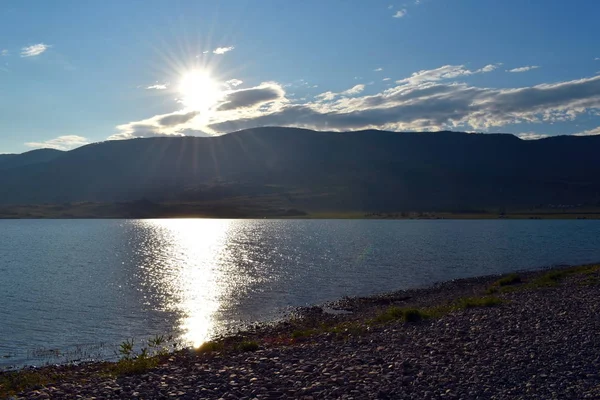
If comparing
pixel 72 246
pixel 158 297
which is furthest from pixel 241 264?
pixel 72 246

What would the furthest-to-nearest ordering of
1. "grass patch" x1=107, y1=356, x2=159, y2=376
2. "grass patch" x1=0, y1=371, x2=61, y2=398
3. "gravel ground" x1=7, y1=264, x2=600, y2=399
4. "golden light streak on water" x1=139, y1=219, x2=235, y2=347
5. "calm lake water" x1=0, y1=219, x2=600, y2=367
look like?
"golden light streak on water" x1=139, y1=219, x2=235, y2=347
"calm lake water" x1=0, y1=219, x2=600, y2=367
"grass patch" x1=107, y1=356, x2=159, y2=376
"grass patch" x1=0, y1=371, x2=61, y2=398
"gravel ground" x1=7, y1=264, x2=600, y2=399

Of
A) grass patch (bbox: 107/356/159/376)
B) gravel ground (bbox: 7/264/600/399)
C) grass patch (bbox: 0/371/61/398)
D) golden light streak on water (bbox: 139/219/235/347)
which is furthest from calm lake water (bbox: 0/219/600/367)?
gravel ground (bbox: 7/264/600/399)

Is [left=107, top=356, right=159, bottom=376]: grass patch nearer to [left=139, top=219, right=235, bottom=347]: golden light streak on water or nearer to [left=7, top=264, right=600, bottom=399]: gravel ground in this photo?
[left=7, top=264, right=600, bottom=399]: gravel ground

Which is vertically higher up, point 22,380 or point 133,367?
point 133,367

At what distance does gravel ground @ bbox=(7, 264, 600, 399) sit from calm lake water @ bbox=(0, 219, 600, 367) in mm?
9891

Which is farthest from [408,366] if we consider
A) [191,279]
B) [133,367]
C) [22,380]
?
[191,279]

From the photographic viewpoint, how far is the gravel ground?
14000 millimetres

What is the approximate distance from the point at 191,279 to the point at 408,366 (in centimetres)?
4287

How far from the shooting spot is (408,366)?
16188mm

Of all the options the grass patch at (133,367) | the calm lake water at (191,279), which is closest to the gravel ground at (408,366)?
the grass patch at (133,367)

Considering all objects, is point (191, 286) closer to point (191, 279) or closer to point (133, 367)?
point (191, 279)

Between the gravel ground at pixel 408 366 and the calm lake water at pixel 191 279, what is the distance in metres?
9.89

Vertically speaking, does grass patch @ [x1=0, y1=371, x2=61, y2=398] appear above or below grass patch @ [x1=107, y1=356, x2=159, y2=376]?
below

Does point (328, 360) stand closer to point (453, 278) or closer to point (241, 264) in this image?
point (453, 278)
